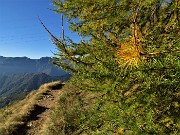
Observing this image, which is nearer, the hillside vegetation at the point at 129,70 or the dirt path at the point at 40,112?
the hillside vegetation at the point at 129,70

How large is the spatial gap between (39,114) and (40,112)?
52 centimetres

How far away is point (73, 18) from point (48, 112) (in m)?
15.3

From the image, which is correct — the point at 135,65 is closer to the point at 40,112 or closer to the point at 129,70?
the point at 129,70

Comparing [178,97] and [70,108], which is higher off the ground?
[178,97]

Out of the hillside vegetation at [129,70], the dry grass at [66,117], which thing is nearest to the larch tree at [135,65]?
the hillside vegetation at [129,70]

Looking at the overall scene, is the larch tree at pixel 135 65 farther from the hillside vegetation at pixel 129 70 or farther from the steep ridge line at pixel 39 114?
the steep ridge line at pixel 39 114

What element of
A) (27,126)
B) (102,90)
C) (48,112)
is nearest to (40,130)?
(27,126)

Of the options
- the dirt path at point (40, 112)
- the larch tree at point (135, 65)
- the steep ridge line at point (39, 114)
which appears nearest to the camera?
the larch tree at point (135, 65)

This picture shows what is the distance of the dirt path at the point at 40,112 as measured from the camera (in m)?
19.4

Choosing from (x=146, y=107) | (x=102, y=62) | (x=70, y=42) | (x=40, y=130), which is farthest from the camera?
(x=40, y=130)

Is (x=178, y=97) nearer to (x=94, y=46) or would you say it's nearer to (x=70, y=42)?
(x=94, y=46)

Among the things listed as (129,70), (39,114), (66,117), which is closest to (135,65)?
(129,70)

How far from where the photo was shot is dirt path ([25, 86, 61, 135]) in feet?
63.6

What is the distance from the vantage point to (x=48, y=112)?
22.3 meters
